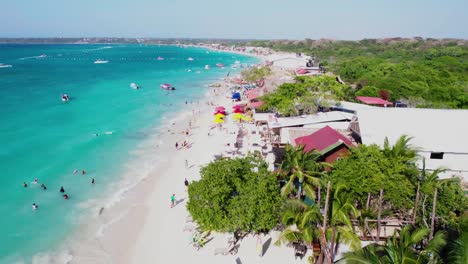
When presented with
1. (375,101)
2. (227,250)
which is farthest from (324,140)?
(375,101)

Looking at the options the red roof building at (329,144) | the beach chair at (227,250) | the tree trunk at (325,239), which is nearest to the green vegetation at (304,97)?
the red roof building at (329,144)

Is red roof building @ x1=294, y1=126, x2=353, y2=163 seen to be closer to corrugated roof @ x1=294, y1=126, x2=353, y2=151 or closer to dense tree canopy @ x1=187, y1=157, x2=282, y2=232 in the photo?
corrugated roof @ x1=294, y1=126, x2=353, y2=151

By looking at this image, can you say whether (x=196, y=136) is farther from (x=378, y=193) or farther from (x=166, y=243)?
(x=378, y=193)

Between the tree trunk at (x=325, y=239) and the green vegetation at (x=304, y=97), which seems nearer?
the tree trunk at (x=325, y=239)

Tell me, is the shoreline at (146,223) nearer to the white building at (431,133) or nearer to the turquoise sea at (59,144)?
the turquoise sea at (59,144)

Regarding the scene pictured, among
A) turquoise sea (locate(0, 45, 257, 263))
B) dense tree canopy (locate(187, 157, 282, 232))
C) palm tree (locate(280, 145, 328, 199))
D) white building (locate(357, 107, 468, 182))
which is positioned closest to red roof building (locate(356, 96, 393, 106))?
white building (locate(357, 107, 468, 182))
